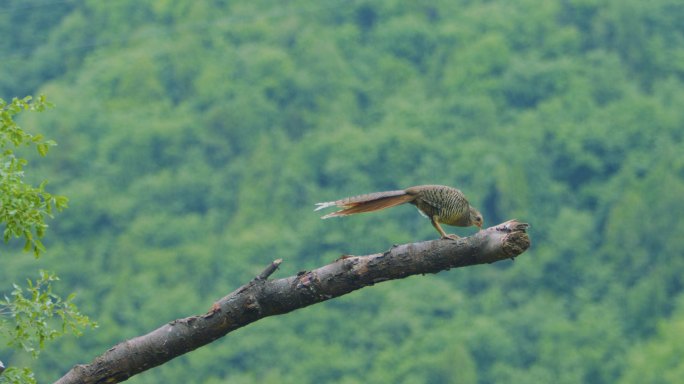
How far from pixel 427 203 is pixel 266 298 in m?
1.26

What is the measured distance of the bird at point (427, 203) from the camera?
7.63m

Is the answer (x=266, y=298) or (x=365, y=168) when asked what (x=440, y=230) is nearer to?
(x=266, y=298)

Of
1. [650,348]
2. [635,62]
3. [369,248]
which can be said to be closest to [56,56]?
[369,248]

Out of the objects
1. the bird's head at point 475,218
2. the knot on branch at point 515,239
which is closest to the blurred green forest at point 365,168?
the bird's head at point 475,218

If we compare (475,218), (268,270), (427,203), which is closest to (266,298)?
(268,270)

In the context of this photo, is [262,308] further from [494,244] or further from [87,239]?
[87,239]

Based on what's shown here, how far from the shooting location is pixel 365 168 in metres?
83.2

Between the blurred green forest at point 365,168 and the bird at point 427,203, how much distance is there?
50937 millimetres

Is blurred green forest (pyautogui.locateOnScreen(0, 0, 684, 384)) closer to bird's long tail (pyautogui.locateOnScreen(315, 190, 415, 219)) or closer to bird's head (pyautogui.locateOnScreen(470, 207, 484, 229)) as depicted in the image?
bird's head (pyautogui.locateOnScreen(470, 207, 484, 229))

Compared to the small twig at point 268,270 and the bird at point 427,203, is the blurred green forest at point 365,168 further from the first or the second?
the small twig at point 268,270

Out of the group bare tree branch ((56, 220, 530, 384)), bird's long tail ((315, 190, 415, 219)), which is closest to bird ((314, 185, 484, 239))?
bird's long tail ((315, 190, 415, 219))

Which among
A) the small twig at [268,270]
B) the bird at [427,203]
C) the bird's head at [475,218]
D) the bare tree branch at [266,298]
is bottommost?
the bare tree branch at [266,298]

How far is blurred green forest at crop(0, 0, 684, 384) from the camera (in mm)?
70625

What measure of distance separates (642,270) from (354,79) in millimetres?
26360
